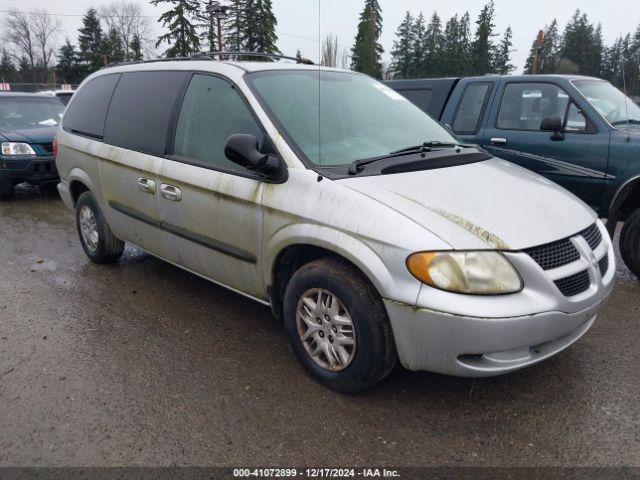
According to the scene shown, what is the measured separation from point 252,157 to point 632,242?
3.47 meters

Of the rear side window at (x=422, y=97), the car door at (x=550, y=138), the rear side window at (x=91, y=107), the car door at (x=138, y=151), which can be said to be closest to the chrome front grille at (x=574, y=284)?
the car door at (x=550, y=138)

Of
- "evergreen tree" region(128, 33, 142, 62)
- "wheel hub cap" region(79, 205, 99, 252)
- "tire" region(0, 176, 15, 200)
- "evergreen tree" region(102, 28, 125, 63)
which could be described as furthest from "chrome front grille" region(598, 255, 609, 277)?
"evergreen tree" region(128, 33, 142, 62)

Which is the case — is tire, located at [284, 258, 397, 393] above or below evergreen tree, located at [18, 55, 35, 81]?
below

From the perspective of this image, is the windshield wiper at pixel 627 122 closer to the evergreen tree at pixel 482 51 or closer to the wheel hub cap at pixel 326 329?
the wheel hub cap at pixel 326 329

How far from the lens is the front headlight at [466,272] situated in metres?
2.29

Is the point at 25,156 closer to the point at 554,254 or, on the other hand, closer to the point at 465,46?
the point at 554,254

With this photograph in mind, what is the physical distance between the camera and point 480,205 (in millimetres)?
2604

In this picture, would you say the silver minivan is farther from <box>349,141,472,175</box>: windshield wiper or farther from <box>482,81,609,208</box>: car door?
<box>482,81,609,208</box>: car door

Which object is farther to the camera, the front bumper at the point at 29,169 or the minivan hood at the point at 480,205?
the front bumper at the point at 29,169

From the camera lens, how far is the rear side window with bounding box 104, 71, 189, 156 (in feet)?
12.2

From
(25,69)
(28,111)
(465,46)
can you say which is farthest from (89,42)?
(28,111)

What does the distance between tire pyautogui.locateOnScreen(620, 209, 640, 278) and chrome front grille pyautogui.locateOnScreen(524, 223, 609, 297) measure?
77.2 inches

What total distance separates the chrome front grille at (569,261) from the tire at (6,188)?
8.29m

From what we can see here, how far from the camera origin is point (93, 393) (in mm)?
2871
